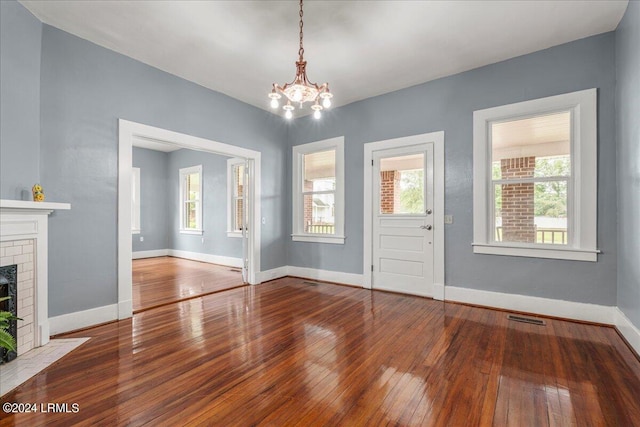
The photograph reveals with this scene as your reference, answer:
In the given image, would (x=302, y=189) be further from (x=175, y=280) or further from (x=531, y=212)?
(x=531, y=212)

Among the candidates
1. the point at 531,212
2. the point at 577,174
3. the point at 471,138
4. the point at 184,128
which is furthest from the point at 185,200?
the point at 577,174

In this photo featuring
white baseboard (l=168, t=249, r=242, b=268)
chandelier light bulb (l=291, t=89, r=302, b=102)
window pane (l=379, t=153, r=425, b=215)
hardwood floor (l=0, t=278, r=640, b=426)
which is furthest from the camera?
white baseboard (l=168, t=249, r=242, b=268)

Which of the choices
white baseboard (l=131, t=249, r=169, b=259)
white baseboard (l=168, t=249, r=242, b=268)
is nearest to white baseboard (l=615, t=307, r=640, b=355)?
white baseboard (l=168, t=249, r=242, b=268)

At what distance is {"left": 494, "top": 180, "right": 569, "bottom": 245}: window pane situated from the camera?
330cm

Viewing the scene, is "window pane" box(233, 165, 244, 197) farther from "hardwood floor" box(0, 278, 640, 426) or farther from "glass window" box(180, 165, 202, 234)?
"hardwood floor" box(0, 278, 640, 426)

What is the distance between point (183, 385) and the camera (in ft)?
6.53

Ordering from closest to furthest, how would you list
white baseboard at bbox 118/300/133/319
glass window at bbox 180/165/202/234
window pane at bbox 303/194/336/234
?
1. white baseboard at bbox 118/300/133/319
2. window pane at bbox 303/194/336/234
3. glass window at bbox 180/165/202/234

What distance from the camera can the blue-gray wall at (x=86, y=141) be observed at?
284 centimetres

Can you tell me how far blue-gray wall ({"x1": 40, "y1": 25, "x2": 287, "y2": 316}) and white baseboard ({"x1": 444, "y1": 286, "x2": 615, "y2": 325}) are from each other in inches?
166

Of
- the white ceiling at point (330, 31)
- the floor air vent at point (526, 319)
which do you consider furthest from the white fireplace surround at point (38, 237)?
the floor air vent at point (526, 319)

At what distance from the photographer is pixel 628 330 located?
2604 millimetres

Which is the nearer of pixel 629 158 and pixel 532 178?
pixel 629 158

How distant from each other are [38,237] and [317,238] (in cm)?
359

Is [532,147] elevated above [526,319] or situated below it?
above
